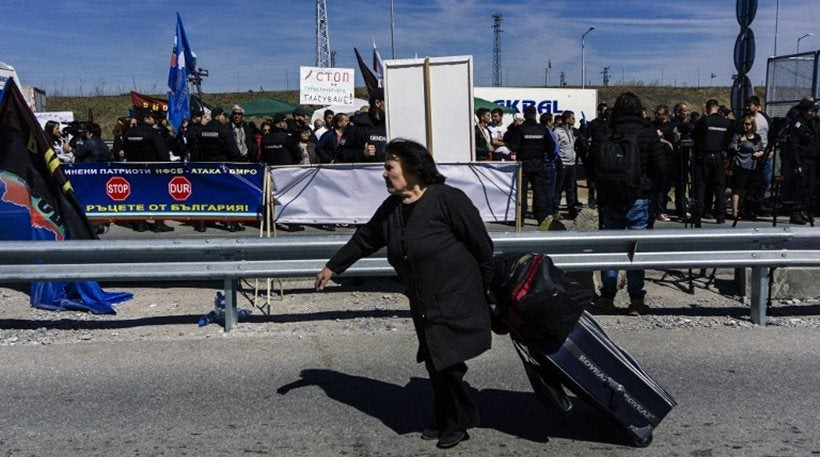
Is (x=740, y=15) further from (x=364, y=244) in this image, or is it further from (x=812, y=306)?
(x=364, y=244)

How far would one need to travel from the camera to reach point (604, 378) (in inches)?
169

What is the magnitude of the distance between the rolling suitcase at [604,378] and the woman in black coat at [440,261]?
0.33m

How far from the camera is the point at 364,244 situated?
15.0ft

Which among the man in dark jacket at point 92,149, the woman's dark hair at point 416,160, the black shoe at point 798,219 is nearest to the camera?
the woman's dark hair at point 416,160

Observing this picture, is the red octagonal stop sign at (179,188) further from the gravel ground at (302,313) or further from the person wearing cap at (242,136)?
the person wearing cap at (242,136)

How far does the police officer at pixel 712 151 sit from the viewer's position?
12.2 metres

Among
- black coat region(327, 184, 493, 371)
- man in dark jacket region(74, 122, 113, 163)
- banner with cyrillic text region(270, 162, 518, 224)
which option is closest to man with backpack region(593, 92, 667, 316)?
banner with cyrillic text region(270, 162, 518, 224)

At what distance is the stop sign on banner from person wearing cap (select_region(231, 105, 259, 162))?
3.41 m

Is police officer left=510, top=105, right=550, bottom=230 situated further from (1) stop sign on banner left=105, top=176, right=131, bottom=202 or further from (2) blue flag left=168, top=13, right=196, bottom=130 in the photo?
(2) blue flag left=168, top=13, right=196, bottom=130

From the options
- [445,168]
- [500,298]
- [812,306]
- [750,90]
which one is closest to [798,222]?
[750,90]

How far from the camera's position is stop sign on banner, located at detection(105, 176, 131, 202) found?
32.9ft

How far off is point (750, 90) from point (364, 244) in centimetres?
960

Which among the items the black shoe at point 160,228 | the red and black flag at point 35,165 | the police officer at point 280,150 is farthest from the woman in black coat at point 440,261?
the police officer at point 280,150

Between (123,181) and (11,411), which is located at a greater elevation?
(123,181)
